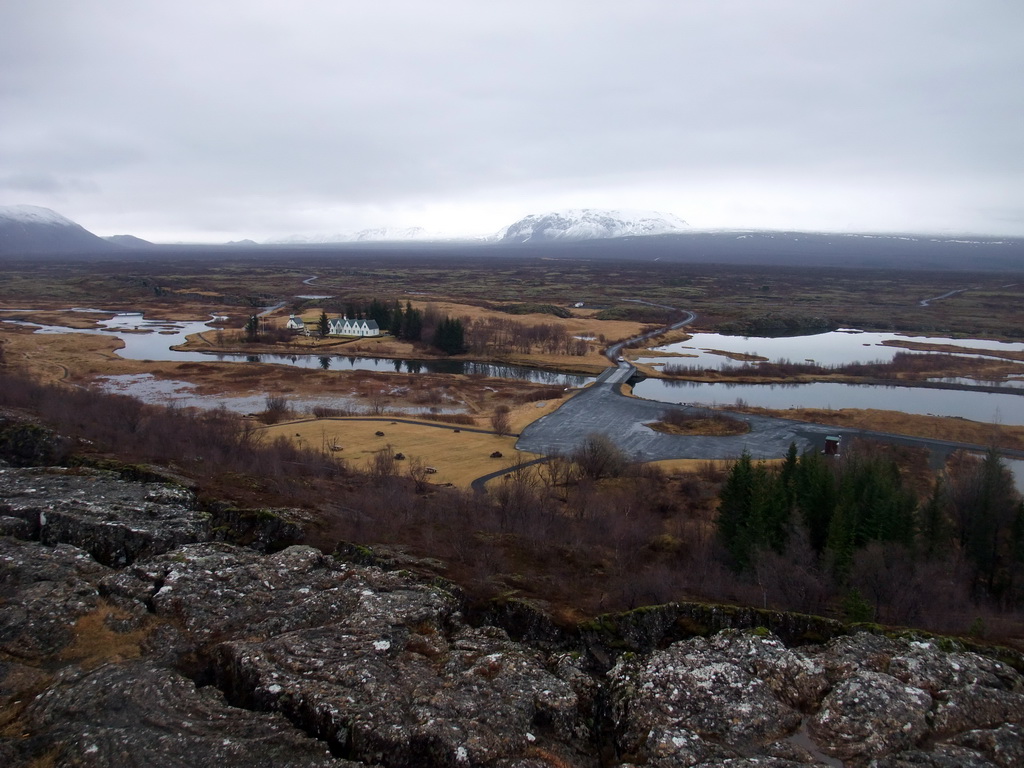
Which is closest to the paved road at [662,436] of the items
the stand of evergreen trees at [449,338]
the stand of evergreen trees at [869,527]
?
the stand of evergreen trees at [869,527]

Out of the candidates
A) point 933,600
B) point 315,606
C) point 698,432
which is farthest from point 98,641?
point 698,432

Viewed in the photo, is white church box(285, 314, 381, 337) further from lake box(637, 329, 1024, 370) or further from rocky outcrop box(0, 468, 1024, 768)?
rocky outcrop box(0, 468, 1024, 768)

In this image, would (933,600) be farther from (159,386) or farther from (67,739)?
(159,386)

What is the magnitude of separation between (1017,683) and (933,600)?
8.45 m

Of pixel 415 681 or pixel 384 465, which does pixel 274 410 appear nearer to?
pixel 384 465

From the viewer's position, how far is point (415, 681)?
36.5 feet

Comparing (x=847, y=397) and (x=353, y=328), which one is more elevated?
(x=353, y=328)

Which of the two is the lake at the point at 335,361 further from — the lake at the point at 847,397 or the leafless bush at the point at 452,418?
the leafless bush at the point at 452,418

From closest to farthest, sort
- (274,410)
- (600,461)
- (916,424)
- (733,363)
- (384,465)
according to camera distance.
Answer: (384,465) → (600,461) → (916,424) → (274,410) → (733,363)

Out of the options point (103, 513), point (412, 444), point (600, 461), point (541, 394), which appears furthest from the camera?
point (541, 394)

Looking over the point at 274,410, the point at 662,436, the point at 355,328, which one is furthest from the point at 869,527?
the point at 355,328

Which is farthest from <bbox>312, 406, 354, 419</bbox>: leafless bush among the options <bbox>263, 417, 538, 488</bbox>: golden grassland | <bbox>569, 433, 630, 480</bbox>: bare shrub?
<bbox>569, 433, 630, 480</bbox>: bare shrub

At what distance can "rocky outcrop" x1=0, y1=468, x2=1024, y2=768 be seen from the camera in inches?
376

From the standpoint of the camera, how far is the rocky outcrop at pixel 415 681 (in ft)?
31.4
